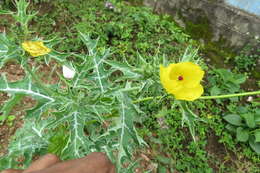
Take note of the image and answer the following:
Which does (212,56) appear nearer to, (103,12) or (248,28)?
(248,28)

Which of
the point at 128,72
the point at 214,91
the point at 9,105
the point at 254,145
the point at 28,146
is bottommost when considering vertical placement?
the point at 254,145

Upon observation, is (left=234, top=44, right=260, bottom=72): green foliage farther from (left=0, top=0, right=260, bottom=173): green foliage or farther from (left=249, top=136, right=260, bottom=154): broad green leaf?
(left=249, top=136, right=260, bottom=154): broad green leaf

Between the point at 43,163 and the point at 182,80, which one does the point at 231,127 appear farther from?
the point at 43,163

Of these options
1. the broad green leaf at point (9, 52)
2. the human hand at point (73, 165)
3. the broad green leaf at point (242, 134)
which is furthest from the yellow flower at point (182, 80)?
the broad green leaf at point (242, 134)

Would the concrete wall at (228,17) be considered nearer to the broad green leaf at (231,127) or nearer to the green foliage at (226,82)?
the green foliage at (226,82)

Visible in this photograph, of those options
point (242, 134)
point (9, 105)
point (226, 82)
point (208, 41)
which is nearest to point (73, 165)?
point (9, 105)

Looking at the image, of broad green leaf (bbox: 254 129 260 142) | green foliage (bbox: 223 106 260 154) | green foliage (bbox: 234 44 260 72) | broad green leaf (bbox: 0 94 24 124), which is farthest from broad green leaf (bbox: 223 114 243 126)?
broad green leaf (bbox: 0 94 24 124)

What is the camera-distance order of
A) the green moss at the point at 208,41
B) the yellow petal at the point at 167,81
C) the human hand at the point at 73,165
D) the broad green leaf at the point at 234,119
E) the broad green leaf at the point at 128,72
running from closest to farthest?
1. the human hand at the point at 73,165
2. the yellow petal at the point at 167,81
3. the broad green leaf at the point at 128,72
4. the broad green leaf at the point at 234,119
5. the green moss at the point at 208,41
